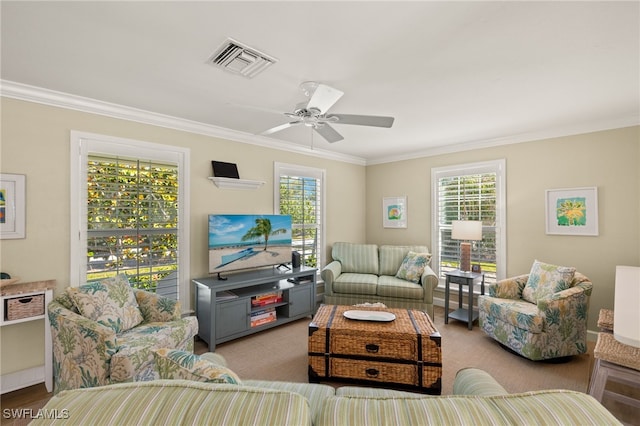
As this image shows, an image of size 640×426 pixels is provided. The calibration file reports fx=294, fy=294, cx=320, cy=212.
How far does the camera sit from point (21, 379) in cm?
240

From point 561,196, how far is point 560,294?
1.30 metres

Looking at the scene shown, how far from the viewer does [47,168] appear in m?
2.53

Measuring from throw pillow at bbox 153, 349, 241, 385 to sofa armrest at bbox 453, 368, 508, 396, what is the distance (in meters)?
1.01

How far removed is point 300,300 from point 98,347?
7.38ft

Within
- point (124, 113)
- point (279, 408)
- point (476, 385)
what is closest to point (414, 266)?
point (476, 385)

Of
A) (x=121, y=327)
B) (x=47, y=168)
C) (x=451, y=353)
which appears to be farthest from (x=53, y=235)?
(x=451, y=353)

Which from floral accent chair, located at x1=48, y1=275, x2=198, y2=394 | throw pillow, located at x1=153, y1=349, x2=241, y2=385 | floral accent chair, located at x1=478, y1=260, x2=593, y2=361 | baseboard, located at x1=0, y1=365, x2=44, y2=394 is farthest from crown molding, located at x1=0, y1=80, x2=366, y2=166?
floral accent chair, located at x1=478, y1=260, x2=593, y2=361

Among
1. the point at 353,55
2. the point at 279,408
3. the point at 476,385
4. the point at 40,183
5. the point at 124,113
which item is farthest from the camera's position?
the point at 124,113

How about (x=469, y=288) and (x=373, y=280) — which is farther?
(x=373, y=280)

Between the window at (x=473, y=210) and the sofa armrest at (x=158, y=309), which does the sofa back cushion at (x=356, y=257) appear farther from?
the sofa armrest at (x=158, y=309)

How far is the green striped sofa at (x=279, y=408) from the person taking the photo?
2.18ft

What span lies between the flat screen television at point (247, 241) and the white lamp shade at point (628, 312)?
10.5ft

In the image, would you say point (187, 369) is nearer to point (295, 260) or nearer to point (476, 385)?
point (476, 385)

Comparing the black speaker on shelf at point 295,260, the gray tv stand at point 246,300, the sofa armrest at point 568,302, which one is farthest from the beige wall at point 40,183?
the sofa armrest at point 568,302
